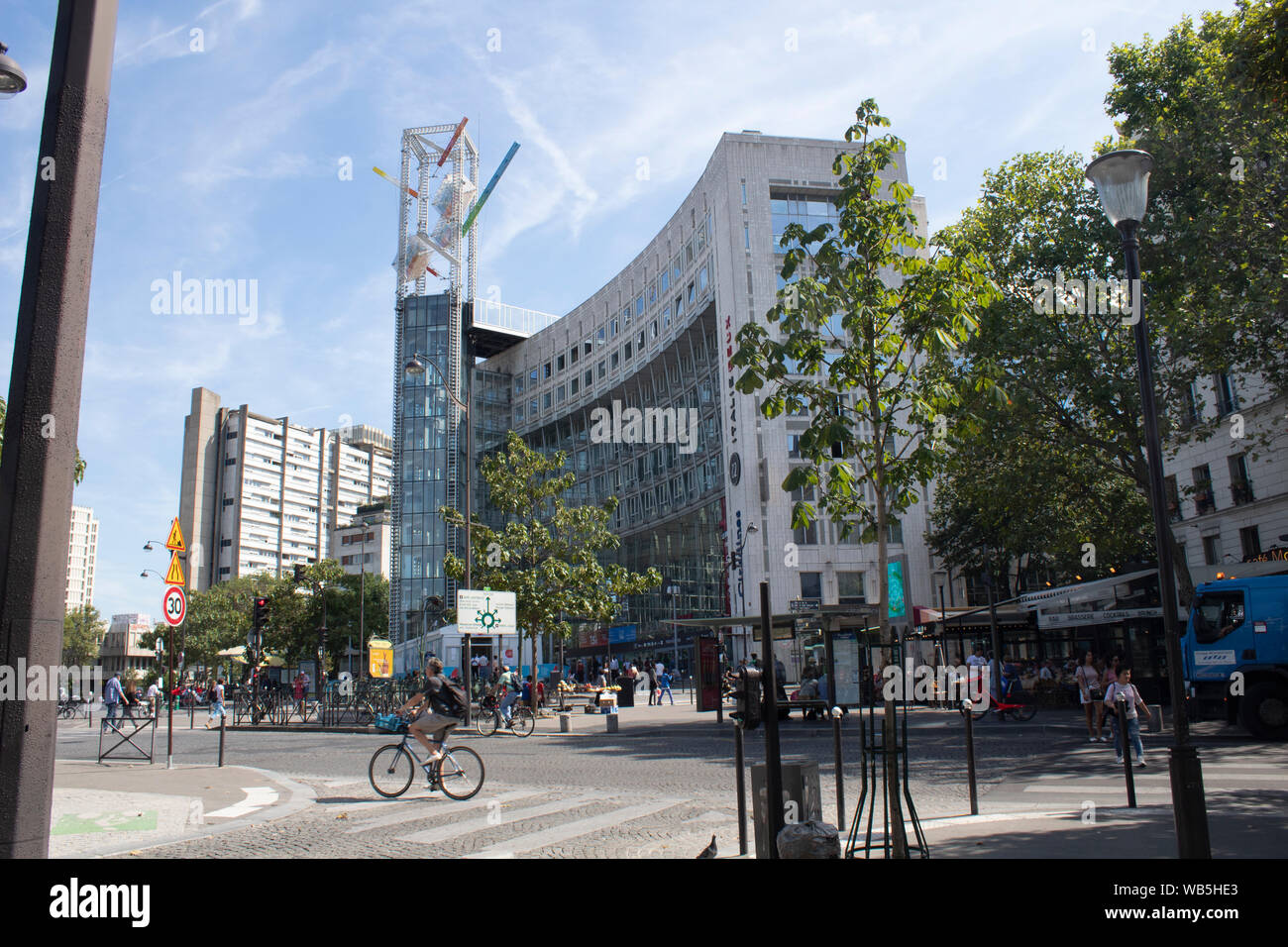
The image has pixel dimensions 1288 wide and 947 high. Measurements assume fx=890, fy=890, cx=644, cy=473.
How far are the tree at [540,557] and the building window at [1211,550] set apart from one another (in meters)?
22.5

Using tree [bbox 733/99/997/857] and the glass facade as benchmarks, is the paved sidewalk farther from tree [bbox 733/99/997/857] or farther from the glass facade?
the glass facade

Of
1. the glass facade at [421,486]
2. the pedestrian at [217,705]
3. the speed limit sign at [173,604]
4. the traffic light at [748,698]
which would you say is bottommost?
the pedestrian at [217,705]

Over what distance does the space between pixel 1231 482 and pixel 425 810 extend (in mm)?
34838

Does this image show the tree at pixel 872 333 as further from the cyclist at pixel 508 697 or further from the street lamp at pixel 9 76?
the cyclist at pixel 508 697

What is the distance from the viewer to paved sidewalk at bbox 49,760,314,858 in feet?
28.1

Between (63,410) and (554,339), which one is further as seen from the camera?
(554,339)

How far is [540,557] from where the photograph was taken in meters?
31.1

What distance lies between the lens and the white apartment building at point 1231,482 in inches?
1218

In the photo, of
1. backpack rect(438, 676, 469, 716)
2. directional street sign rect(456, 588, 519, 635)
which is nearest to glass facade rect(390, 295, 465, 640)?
directional street sign rect(456, 588, 519, 635)

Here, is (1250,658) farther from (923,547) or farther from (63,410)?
(923,547)

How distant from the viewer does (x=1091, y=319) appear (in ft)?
84.5

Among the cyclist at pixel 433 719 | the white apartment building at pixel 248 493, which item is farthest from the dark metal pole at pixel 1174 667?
the white apartment building at pixel 248 493

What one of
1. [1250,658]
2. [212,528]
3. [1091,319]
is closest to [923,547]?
[1091,319]
